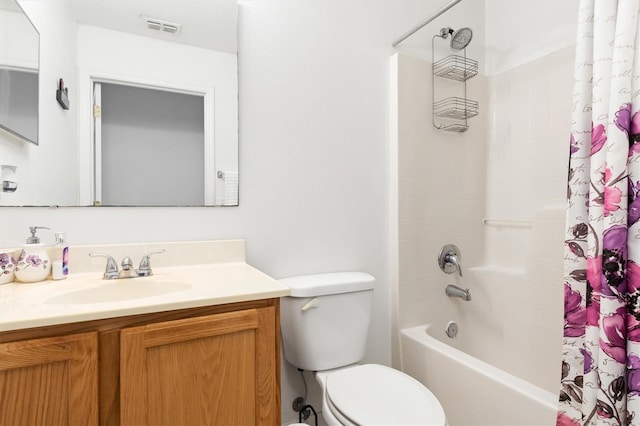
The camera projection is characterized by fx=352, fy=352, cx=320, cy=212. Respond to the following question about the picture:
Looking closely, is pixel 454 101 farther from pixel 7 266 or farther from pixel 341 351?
pixel 7 266

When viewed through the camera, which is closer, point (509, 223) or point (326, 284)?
point (326, 284)

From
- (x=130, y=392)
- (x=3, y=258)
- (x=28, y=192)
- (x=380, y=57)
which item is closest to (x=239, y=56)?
(x=380, y=57)

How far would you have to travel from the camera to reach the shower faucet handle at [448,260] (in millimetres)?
1908

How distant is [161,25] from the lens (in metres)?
1.33

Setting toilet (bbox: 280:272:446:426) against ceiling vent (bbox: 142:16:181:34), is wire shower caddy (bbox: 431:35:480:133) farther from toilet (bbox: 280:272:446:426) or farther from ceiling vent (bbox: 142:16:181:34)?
ceiling vent (bbox: 142:16:181:34)

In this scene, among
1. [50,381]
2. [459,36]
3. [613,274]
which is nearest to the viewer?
[50,381]

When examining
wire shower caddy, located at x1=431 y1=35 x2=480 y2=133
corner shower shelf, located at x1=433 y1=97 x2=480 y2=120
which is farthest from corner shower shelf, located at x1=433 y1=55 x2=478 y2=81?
corner shower shelf, located at x1=433 y1=97 x2=480 y2=120

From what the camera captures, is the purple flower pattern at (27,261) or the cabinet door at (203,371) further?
the purple flower pattern at (27,261)

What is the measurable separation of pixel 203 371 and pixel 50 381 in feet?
1.06

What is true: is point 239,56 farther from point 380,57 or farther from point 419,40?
point 419,40

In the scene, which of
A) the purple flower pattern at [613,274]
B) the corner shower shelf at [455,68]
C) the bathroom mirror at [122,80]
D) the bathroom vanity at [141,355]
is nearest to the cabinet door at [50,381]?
the bathroom vanity at [141,355]

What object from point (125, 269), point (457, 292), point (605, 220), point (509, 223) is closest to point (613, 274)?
point (605, 220)

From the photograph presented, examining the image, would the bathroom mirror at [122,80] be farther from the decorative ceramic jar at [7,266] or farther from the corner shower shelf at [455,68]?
the corner shower shelf at [455,68]

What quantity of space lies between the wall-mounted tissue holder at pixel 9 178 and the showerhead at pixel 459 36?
6.20ft
